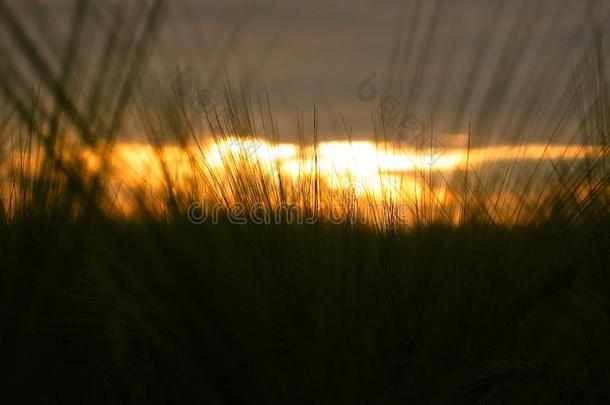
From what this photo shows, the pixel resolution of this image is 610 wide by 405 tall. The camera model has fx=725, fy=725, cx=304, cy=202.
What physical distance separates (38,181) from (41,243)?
72 millimetres

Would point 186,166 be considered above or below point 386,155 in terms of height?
below

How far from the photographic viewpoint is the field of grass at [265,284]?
639mm

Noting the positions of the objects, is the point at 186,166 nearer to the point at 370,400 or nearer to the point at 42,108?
the point at 42,108

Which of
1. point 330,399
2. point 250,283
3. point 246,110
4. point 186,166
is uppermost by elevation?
point 246,110

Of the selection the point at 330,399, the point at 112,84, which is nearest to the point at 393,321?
the point at 330,399

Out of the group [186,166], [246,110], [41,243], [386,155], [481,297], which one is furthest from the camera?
[386,155]

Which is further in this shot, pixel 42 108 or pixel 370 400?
pixel 370 400

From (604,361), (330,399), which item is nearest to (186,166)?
(330,399)

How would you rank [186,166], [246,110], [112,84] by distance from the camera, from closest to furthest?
[112,84]
[186,166]
[246,110]

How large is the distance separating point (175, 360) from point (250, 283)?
131 mm

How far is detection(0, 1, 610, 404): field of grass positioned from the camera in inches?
25.1

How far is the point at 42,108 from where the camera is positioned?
0.60 metres

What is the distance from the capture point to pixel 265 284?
87 cm

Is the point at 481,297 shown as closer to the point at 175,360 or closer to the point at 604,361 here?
the point at 604,361
